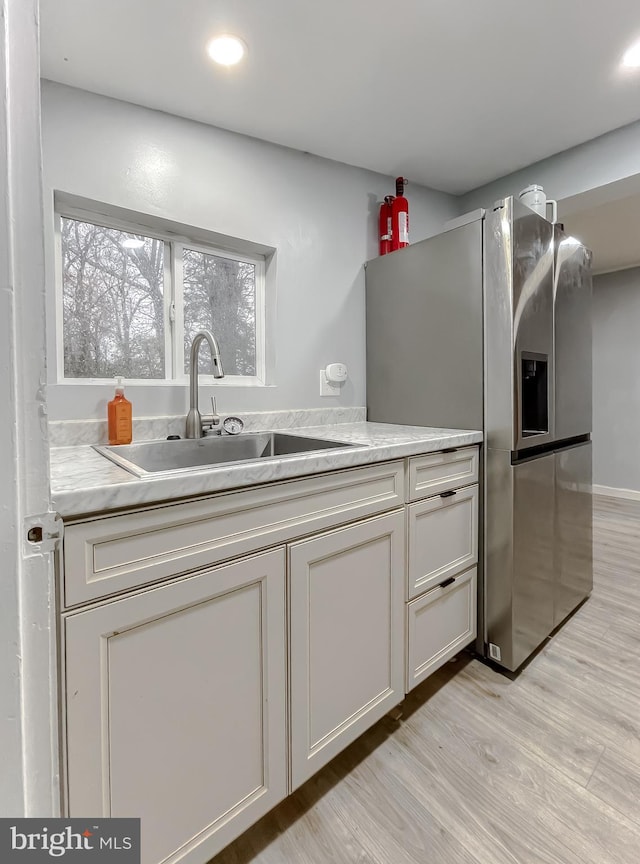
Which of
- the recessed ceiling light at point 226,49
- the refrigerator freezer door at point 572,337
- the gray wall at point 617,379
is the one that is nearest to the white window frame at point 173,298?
the recessed ceiling light at point 226,49

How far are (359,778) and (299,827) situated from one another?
21 centimetres

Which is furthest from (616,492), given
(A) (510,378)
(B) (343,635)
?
(B) (343,635)

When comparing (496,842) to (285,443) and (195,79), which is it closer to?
(285,443)

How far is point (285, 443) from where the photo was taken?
1603 mm

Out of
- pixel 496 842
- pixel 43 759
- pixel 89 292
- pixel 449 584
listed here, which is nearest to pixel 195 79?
pixel 89 292

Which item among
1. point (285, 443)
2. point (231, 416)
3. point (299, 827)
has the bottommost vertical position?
point (299, 827)

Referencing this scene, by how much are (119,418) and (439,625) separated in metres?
1.32

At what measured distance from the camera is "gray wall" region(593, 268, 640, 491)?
3.87m

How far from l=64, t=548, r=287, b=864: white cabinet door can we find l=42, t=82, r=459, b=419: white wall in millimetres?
858

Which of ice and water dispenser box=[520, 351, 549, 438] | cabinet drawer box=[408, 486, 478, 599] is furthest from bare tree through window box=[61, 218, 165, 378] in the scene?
ice and water dispenser box=[520, 351, 549, 438]

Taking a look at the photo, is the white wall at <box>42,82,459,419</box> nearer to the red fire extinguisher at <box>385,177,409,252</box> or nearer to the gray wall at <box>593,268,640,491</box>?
the red fire extinguisher at <box>385,177,409,252</box>

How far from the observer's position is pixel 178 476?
777mm

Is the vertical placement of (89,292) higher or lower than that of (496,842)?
higher

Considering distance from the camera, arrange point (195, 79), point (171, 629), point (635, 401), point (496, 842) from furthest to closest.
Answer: point (635, 401), point (195, 79), point (496, 842), point (171, 629)
